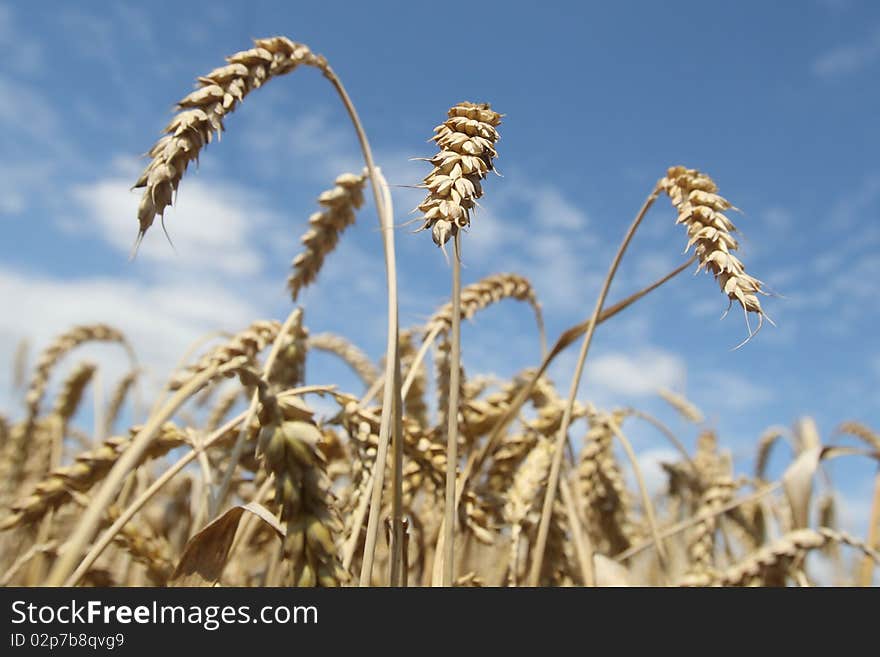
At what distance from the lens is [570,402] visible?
5.52 feet

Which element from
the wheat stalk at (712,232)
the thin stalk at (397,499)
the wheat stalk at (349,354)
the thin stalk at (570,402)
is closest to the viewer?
the wheat stalk at (712,232)

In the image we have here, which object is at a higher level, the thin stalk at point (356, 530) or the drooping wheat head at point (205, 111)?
the drooping wheat head at point (205, 111)

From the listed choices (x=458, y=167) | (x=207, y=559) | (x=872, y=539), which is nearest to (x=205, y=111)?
(x=458, y=167)

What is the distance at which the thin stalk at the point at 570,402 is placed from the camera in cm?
156

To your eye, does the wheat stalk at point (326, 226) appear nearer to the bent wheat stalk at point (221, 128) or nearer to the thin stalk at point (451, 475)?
the bent wheat stalk at point (221, 128)

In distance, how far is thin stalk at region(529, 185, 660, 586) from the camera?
156 cm

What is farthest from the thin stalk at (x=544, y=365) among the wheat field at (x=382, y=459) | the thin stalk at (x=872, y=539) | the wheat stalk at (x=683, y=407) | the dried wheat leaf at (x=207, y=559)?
the wheat stalk at (x=683, y=407)

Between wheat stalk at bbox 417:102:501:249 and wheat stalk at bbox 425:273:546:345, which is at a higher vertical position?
wheat stalk at bbox 425:273:546:345

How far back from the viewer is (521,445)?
7.46 ft

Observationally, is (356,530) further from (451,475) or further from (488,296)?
(488,296)

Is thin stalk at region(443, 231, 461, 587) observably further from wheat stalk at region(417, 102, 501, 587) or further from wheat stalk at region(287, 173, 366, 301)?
wheat stalk at region(287, 173, 366, 301)

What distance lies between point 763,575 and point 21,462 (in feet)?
11.0

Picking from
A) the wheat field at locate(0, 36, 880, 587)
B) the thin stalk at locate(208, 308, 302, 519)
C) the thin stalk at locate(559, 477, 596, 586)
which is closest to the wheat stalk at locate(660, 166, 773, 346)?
the wheat field at locate(0, 36, 880, 587)
